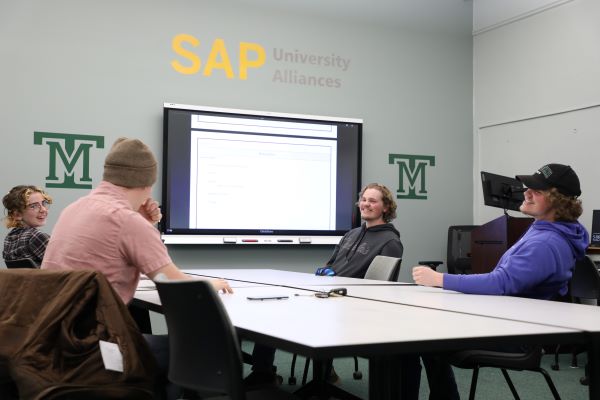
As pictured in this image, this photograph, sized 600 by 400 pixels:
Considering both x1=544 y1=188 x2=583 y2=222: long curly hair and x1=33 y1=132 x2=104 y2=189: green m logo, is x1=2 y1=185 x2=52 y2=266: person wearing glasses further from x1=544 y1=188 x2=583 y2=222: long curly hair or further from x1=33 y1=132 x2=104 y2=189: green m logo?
x1=544 y1=188 x2=583 y2=222: long curly hair

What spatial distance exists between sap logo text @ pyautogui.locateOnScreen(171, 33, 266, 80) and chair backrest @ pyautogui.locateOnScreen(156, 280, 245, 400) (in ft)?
12.8

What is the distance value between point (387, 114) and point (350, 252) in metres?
2.26

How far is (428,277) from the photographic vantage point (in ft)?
8.20

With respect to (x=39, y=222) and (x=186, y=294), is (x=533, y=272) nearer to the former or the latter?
(x=186, y=294)

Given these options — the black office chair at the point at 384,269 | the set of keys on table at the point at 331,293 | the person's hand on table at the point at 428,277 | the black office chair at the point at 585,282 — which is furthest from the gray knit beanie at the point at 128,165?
the black office chair at the point at 585,282

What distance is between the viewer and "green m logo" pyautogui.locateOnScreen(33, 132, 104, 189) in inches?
195

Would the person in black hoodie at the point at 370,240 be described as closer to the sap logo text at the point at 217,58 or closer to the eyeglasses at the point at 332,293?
the eyeglasses at the point at 332,293

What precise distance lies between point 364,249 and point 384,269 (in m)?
0.55

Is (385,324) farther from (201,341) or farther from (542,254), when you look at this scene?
(542,254)

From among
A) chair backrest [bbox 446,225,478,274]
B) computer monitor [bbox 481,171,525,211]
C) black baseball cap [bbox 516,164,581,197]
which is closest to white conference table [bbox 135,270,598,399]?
black baseball cap [bbox 516,164,581,197]

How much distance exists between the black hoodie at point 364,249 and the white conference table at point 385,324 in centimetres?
158

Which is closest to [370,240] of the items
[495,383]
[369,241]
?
[369,241]

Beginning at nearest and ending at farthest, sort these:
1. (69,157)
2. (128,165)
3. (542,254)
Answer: (128,165) < (542,254) < (69,157)

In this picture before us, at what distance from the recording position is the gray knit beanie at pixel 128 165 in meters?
2.23
